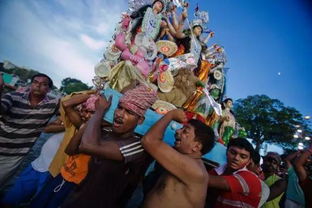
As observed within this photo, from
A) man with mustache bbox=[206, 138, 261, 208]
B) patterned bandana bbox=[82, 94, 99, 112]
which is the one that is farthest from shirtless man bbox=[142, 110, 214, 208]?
patterned bandana bbox=[82, 94, 99, 112]

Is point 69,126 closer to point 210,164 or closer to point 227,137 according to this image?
point 210,164

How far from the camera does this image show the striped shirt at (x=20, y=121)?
9.27 ft

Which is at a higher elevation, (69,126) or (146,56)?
(146,56)

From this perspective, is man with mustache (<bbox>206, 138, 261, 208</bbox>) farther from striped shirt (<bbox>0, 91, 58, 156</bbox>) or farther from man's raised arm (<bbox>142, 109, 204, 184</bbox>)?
striped shirt (<bbox>0, 91, 58, 156</bbox>)

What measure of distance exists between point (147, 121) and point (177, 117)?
2292mm

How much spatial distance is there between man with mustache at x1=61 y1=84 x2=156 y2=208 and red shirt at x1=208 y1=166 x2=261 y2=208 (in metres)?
1.02

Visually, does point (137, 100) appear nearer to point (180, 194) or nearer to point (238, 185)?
point (180, 194)

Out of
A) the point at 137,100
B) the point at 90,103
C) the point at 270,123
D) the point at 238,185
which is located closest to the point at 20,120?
the point at 90,103

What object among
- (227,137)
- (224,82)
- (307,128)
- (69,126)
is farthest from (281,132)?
(69,126)

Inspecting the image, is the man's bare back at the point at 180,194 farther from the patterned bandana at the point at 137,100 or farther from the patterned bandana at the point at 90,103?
the patterned bandana at the point at 90,103

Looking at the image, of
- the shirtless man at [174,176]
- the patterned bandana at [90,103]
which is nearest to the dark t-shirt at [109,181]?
the shirtless man at [174,176]

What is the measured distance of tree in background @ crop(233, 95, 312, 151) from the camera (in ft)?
105

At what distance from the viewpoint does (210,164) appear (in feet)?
14.1

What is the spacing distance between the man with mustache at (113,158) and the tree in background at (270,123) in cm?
3373
